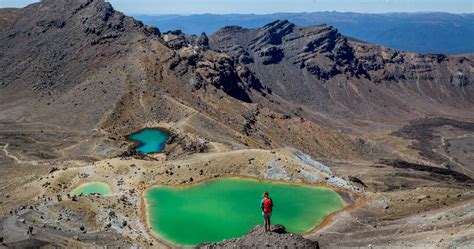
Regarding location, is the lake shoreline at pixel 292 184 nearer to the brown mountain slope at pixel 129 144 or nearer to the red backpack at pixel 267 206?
the brown mountain slope at pixel 129 144

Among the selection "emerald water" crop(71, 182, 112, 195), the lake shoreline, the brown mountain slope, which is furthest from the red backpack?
"emerald water" crop(71, 182, 112, 195)

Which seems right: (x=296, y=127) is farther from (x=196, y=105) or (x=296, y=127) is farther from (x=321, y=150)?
(x=196, y=105)

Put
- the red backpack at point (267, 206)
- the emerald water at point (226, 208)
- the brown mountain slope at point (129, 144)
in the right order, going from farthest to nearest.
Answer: the emerald water at point (226, 208) → the brown mountain slope at point (129, 144) → the red backpack at point (267, 206)

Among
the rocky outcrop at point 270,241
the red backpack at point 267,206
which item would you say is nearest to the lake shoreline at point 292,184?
the rocky outcrop at point 270,241

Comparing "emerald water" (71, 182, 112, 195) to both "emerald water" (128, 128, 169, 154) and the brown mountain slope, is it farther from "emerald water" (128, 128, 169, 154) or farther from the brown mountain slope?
"emerald water" (128, 128, 169, 154)

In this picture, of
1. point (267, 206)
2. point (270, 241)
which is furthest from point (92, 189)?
point (270, 241)
